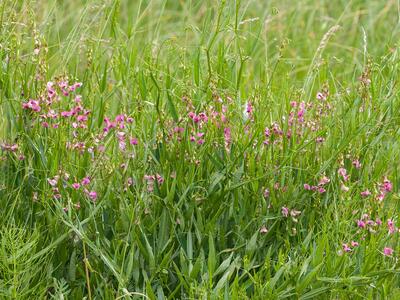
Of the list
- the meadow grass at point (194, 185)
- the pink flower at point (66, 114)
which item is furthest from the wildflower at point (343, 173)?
the pink flower at point (66, 114)

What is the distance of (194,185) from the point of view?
3527 mm

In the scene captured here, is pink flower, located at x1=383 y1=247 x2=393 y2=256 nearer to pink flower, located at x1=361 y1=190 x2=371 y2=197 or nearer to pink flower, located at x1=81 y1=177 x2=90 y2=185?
pink flower, located at x1=361 y1=190 x2=371 y2=197

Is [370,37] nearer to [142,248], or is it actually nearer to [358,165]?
[358,165]

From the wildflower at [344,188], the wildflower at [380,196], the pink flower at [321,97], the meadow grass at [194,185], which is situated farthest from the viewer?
the pink flower at [321,97]

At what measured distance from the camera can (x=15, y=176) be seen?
11.8 feet

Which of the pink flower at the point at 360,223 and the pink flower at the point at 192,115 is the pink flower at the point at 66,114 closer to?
the pink flower at the point at 192,115

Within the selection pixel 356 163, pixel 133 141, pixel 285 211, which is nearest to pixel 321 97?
pixel 356 163

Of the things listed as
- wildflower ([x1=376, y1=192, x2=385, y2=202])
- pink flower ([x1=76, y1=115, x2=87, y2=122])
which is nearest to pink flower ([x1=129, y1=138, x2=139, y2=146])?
pink flower ([x1=76, y1=115, x2=87, y2=122])

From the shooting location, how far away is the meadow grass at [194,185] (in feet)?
10.9

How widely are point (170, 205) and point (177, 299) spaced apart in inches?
12.2

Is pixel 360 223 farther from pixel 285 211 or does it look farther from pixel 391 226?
pixel 285 211

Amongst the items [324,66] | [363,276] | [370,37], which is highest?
[324,66]

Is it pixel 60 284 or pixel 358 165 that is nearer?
pixel 60 284

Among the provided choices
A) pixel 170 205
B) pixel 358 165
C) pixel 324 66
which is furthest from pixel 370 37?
pixel 170 205
